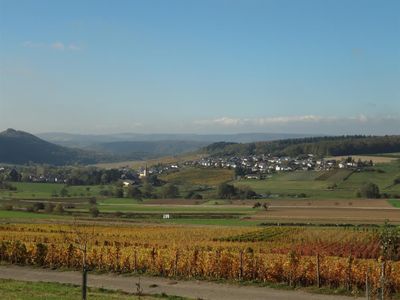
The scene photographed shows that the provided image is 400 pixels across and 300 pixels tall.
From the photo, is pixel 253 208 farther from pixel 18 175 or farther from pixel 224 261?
pixel 18 175

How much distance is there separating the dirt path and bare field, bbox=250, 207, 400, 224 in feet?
168

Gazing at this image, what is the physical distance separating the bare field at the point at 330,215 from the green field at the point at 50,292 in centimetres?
5603

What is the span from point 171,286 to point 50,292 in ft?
19.5

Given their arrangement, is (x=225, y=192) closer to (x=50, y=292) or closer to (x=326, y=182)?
(x=326, y=182)

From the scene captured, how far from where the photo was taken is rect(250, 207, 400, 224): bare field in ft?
259

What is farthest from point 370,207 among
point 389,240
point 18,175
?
point 18,175

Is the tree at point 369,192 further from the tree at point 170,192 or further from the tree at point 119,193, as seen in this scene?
the tree at point 119,193

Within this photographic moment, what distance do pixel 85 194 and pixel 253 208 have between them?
48.1 m

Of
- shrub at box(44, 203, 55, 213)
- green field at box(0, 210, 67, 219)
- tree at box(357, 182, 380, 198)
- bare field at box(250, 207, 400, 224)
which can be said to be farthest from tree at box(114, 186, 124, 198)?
tree at box(357, 182, 380, 198)

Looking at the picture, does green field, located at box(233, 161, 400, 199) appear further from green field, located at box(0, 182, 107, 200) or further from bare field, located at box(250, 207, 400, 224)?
green field, located at box(0, 182, 107, 200)

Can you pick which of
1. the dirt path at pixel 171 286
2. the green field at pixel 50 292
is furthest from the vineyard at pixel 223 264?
the green field at pixel 50 292

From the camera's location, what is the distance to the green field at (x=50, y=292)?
20125 mm

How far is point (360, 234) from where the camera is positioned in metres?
58.0

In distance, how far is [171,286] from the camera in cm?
2591
